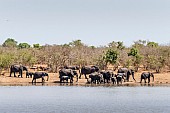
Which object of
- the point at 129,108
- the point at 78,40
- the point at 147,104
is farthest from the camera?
the point at 78,40

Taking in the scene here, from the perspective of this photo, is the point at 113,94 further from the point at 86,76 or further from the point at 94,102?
the point at 86,76

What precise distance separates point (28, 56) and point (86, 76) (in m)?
12.8

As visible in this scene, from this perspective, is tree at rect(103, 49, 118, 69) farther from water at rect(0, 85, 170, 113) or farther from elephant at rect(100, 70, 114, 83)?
water at rect(0, 85, 170, 113)

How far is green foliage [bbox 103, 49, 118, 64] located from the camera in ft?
233

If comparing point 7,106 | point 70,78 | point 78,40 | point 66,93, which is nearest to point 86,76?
point 70,78

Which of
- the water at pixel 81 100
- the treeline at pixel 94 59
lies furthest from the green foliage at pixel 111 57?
the water at pixel 81 100

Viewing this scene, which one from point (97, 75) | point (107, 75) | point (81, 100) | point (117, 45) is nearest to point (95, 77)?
point (97, 75)

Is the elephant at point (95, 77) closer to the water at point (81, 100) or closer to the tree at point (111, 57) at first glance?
the water at point (81, 100)

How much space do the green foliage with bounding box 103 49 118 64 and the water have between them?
20.1 metres

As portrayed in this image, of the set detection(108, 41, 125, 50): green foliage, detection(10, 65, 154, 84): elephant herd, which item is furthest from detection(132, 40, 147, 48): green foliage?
detection(10, 65, 154, 84): elephant herd

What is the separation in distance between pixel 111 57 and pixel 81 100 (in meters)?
31.2

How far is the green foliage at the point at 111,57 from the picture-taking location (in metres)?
70.9

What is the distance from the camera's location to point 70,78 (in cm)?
5962

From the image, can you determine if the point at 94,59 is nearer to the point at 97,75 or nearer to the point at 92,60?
the point at 92,60
